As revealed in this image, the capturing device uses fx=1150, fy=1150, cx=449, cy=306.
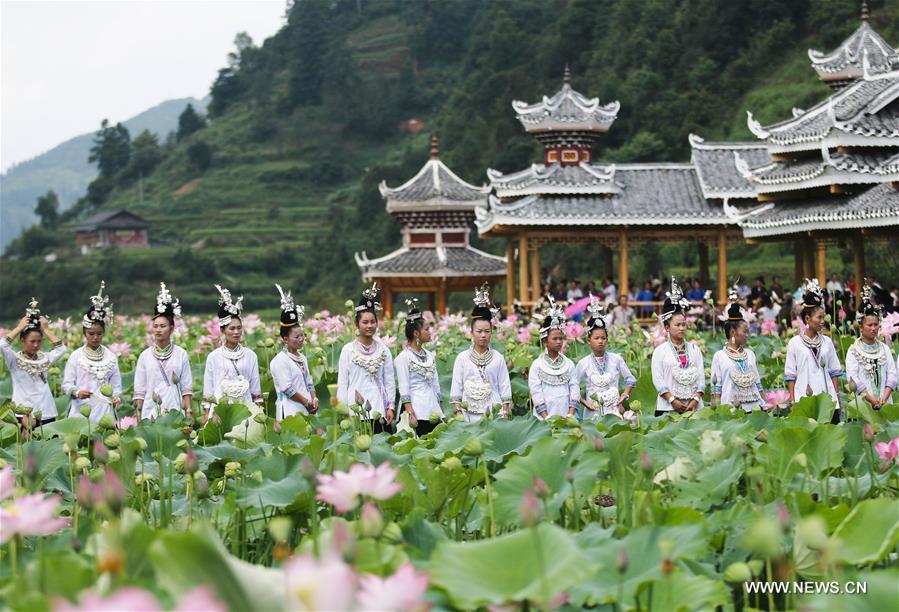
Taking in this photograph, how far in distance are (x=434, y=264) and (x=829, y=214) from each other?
9942mm

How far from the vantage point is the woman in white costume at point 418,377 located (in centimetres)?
677

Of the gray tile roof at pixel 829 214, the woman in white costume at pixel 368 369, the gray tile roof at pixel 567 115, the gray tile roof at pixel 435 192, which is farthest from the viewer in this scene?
the gray tile roof at pixel 435 192

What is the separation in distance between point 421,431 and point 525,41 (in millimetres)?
50278

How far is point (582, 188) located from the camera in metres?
22.5

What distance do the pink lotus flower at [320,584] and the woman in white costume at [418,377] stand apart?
16.8 feet

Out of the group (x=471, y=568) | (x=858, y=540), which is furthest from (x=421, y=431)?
(x=471, y=568)

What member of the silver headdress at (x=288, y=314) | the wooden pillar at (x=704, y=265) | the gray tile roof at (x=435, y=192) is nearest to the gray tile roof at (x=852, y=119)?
the wooden pillar at (x=704, y=265)

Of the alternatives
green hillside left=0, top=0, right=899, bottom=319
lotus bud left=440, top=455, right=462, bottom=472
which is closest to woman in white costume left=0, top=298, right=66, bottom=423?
lotus bud left=440, top=455, right=462, bottom=472

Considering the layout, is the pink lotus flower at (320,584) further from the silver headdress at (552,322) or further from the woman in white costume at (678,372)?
the woman in white costume at (678,372)

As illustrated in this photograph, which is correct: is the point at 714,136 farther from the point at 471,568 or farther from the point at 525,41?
the point at 471,568

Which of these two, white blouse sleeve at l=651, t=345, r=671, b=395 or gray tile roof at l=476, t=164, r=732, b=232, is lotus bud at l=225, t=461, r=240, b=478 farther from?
gray tile roof at l=476, t=164, r=732, b=232

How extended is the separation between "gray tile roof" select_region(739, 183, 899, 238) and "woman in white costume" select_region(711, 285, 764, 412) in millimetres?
9685

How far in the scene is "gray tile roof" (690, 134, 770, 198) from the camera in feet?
72.8

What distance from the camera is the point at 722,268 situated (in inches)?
866
